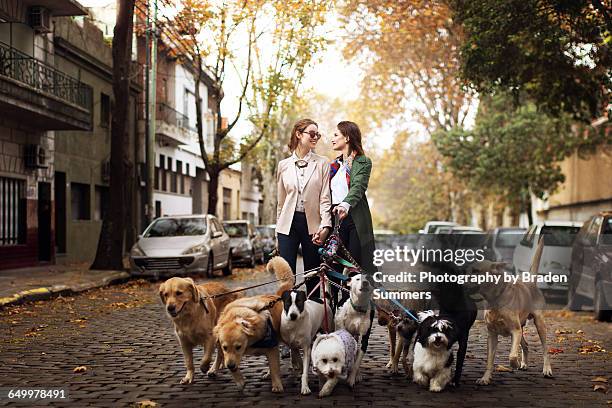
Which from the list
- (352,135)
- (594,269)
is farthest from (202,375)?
(594,269)

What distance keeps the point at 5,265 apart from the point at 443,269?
16.9m

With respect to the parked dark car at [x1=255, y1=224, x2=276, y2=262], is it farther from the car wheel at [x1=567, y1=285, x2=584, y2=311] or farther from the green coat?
the green coat

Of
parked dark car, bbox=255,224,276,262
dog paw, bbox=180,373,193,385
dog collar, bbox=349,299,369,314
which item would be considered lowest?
dog paw, bbox=180,373,193,385

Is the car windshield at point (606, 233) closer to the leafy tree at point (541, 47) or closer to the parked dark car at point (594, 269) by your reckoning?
the parked dark car at point (594, 269)

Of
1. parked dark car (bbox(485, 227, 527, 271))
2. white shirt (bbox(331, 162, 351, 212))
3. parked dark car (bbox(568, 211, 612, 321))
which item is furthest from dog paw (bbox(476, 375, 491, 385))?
parked dark car (bbox(485, 227, 527, 271))

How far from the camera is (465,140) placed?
33.3 m

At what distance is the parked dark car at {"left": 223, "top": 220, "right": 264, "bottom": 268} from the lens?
82.1ft

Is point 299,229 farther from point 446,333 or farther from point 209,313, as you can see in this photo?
point 446,333

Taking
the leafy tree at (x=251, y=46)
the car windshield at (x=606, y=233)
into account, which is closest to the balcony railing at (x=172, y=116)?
the leafy tree at (x=251, y=46)

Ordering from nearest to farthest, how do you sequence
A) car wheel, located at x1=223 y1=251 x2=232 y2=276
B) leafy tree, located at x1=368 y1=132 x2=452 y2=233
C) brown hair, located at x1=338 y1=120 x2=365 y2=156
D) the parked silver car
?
brown hair, located at x1=338 y1=120 x2=365 y2=156
the parked silver car
car wheel, located at x1=223 y1=251 x2=232 y2=276
leafy tree, located at x1=368 y1=132 x2=452 y2=233

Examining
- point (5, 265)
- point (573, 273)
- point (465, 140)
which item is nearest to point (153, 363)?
point (573, 273)

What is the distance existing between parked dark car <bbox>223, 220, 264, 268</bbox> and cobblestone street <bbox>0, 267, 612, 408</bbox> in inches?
501

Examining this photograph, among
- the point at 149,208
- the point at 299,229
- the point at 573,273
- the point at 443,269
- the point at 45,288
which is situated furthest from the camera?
the point at 149,208

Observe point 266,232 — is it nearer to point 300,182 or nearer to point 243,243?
point 243,243
